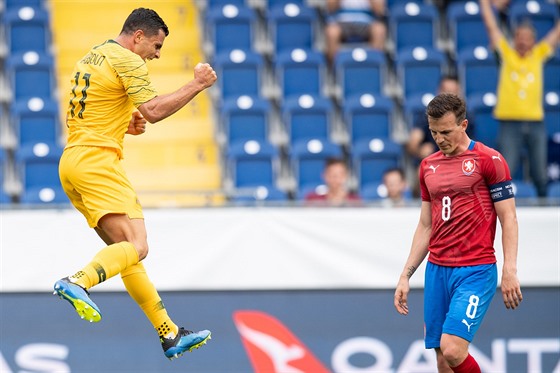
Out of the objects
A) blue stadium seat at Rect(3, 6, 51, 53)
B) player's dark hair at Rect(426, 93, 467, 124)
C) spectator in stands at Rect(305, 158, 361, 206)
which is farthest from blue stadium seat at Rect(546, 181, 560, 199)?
blue stadium seat at Rect(3, 6, 51, 53)

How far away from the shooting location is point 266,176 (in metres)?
10.7

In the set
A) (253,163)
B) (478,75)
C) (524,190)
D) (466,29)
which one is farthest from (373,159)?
(466,29)

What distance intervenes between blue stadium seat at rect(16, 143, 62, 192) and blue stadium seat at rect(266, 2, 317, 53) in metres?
3.02

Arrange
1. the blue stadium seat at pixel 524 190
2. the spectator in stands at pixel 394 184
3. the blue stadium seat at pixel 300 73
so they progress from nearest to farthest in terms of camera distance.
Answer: the spectator in stands at pixel 394 184
the blue stadium seat at pixel 524 190
the blue stadium seat at pixel 300 73

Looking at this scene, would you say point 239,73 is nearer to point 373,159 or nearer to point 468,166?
point 373,159

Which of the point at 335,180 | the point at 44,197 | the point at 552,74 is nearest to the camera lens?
the point at 335,180

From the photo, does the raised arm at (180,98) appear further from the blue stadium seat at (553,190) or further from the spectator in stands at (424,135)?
the blue stadium seat at (553,190)

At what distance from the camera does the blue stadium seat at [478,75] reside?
1183 cm

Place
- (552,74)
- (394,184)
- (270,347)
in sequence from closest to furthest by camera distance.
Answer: (270,347) < (394,184) < (552,74)

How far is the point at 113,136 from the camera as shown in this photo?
6465mm

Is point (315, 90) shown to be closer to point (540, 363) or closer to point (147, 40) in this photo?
point (540, 363)

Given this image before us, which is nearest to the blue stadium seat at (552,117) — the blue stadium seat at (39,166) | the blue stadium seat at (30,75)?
the blue stadium seat at (39,166)

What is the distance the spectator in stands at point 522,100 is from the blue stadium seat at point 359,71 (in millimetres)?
1421

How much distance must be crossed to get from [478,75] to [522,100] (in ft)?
4.23
